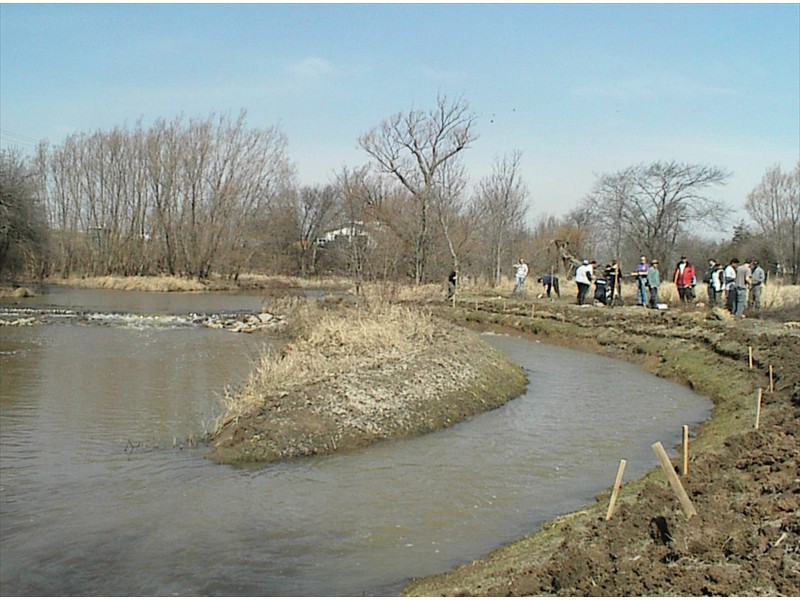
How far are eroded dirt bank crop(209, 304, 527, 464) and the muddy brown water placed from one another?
1.42ft

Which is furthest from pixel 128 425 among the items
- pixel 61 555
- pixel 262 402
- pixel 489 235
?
pixel 489 235

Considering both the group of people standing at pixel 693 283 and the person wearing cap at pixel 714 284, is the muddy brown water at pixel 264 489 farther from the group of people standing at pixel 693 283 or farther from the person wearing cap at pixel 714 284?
the person wearing cap at pixel 714 284

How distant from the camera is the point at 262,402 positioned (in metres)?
13.4

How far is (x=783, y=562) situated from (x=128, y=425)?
1129 cm

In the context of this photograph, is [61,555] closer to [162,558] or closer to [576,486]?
[162,558]

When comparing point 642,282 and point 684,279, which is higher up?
point 684,279

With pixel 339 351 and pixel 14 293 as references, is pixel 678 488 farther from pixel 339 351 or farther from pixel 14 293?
pixel 14 293

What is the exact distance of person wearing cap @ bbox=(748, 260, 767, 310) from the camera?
90.8 ft

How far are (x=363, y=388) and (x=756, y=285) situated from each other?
1907cm

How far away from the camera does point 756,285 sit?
28422mm

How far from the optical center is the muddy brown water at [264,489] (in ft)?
26.7

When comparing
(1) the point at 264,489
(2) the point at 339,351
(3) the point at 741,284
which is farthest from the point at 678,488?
(3) the point at 741,284

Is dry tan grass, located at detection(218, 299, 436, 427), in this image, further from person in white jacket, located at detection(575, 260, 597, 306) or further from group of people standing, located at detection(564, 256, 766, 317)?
person in white jacket, located at detection(575, 260, 597, 306)

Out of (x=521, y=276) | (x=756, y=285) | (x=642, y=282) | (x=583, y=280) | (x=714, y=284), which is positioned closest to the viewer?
(x=756, y=285)
